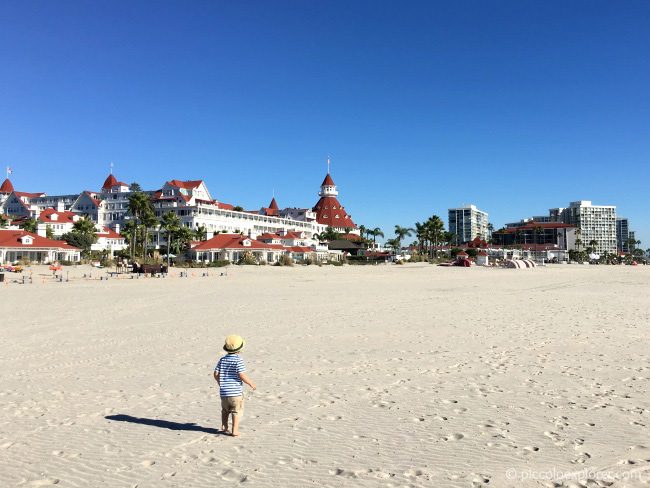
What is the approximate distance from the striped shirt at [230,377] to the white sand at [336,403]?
560mm

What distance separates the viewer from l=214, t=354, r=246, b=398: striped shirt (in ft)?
Answer: 18.5

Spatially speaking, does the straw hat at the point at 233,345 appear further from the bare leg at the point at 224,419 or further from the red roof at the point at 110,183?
the red roof at the point at 110,183

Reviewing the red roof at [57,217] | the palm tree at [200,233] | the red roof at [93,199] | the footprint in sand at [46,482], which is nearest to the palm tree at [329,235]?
the palm tree at [200,233]

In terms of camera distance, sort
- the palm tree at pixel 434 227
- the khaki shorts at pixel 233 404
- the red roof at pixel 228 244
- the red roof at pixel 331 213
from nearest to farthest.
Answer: the khaki shorts at pixel 233 404 < the red roof at pixel 228 244 < the palm tree at pixel 434 227 < the red roof at pixel 331 213

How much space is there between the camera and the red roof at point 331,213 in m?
133

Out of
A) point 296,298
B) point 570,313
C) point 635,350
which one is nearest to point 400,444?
point 635,350

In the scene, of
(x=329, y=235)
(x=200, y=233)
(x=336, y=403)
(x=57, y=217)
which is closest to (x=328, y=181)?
(x=329, y=235)

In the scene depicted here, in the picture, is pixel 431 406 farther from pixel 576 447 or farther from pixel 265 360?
pixel 265 360

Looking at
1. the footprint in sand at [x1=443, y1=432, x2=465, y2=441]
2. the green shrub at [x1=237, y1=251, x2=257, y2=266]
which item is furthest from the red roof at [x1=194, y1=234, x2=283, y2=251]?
the footprint in sand at [x1=443, y1=432, x2=465, y2=441]

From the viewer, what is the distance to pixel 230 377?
5.68m

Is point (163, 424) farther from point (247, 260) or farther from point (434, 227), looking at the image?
point (434, 227)

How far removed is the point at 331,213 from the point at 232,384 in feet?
427

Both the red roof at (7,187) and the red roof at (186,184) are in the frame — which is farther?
the red roof at (7,187)

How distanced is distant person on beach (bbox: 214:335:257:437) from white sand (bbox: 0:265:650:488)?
0.27 m
